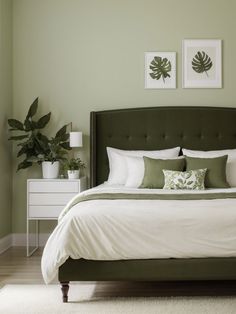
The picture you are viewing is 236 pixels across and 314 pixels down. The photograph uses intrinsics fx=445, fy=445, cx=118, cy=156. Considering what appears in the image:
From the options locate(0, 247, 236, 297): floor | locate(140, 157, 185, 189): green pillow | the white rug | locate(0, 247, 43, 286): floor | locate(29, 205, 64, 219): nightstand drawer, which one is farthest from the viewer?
locate(29, 205, 64, 219): nightstand drawer

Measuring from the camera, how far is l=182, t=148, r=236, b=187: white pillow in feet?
14.3

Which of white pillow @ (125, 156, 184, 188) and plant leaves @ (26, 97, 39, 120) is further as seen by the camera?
plant leaves @ (26, 97, 39, 120)

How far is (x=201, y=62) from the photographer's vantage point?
4918 millimetres

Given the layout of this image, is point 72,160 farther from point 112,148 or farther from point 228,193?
point 228,193

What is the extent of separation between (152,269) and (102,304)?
409 mm

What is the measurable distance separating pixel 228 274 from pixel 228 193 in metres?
0.73

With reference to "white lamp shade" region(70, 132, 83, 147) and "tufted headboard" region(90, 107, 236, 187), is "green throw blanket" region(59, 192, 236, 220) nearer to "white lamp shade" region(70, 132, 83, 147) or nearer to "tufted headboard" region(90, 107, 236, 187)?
"white lamp shade" region(70, 132, 83, 147)

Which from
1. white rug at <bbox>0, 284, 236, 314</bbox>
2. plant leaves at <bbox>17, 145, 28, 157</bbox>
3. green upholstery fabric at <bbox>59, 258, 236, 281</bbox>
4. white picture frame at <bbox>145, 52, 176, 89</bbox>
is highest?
white picture frame at <bbox>145, 52, 176, 89</bbox>

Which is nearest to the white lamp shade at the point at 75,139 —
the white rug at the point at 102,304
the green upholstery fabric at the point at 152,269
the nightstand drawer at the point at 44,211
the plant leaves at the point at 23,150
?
the plant leaves at the point at 23,150

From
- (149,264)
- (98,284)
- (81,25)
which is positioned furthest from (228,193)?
(81,25)

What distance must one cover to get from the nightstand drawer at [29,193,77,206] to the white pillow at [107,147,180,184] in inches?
19.0

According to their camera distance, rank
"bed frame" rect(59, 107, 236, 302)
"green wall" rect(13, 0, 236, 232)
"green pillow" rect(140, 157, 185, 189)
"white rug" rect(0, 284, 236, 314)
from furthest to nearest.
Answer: "green wall" rect(13, 0, 236, 232) → "bed frame" rect(59, 107, 236, 302) → "green pillow" rect(140, 157, 185, 189) → "white rug" rect(0, 284, 236, 314)

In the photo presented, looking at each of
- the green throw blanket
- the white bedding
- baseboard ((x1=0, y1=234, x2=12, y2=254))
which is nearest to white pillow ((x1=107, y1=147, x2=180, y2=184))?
the green throw blanket

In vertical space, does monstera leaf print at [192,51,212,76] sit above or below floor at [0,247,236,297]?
above
